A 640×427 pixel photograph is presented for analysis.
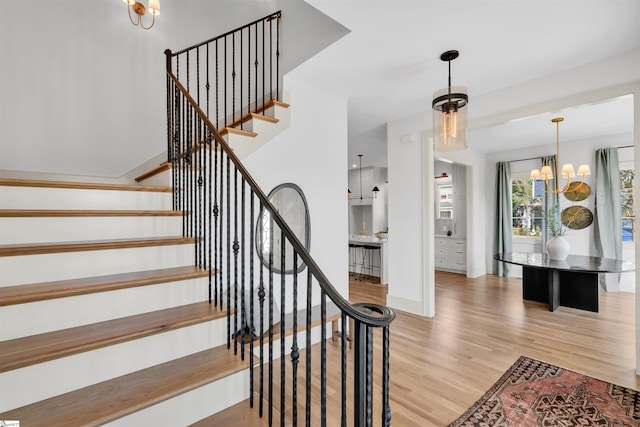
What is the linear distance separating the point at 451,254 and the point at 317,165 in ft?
16.5

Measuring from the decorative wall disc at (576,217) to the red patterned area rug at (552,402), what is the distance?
4.12 m

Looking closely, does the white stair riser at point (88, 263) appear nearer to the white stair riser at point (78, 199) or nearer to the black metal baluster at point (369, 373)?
the white stair riser at point (78, 199)

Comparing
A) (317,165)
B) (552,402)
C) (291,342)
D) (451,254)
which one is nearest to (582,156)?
(451,254)

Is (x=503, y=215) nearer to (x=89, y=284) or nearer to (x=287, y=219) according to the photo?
(x=287, y=219)

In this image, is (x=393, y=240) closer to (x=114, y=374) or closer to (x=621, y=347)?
(x=621, y=347)

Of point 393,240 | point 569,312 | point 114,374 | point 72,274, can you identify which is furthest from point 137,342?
point 569,312

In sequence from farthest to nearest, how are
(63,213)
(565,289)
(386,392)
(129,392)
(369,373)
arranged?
(565,289) → (63,213) → (129,392) → (386,392) → (369,373)

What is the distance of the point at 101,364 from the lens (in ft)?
4.53

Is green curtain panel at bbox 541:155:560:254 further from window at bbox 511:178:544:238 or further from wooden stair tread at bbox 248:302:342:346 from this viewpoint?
wooden stair tread at bbox 248:302:342:346

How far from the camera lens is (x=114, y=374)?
4.65 feet

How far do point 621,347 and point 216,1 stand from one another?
6.27 m

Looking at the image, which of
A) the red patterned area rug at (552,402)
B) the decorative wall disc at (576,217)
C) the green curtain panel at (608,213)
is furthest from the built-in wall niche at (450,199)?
the red patterned area rug at (552,402)

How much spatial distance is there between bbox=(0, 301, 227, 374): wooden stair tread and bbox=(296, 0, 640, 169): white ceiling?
7.02 feet

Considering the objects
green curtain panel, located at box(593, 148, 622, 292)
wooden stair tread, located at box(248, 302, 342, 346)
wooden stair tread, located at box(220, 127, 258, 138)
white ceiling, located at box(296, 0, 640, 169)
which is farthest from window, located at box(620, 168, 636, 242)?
wooden stair tread, located at box(220, 127, 258, 138)
